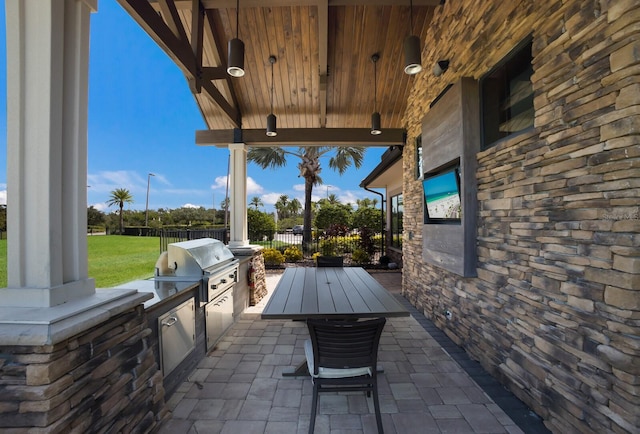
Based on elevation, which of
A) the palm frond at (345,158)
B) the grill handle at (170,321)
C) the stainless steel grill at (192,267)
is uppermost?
the palm frond at (345,158)

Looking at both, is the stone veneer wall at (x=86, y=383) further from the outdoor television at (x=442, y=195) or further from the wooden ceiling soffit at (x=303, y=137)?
the wooden ceiling soffit at (x=303, y=137)

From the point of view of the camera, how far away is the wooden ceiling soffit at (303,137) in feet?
18.0

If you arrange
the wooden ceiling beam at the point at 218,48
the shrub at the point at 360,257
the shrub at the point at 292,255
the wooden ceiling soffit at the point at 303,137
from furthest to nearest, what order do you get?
the shrub at the point at 292,255
the shrub at the point at 360,257
the wooden ceiling soffit at the point at 303,137
the wooden ceiling beam at the point at 218,48

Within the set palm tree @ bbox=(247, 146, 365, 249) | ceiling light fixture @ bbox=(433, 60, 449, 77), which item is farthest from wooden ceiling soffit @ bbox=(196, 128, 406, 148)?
palm tree @ bbox=(247, 146, 365, 249)

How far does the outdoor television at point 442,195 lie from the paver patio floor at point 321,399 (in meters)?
1.67

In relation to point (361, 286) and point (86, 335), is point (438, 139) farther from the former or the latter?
point (86, 335)

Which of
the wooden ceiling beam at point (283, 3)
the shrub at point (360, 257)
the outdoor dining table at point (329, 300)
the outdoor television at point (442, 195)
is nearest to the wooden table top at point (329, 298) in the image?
the outdoor dining table at point (329, 300)

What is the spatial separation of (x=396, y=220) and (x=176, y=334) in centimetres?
746

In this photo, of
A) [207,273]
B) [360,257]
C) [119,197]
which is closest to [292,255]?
[360,257]

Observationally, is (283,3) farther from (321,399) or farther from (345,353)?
(321,399)

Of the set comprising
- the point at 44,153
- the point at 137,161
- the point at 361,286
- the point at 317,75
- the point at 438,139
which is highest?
the point at 137,161

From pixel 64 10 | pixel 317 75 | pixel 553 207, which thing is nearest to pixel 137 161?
pixel 317 75

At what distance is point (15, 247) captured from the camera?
60.8 inches

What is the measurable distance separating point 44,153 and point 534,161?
3314 millimetres
